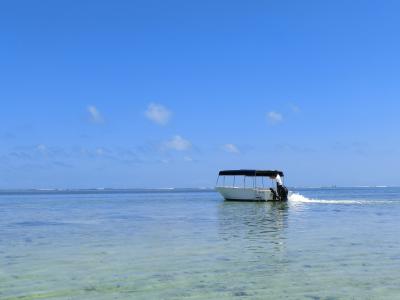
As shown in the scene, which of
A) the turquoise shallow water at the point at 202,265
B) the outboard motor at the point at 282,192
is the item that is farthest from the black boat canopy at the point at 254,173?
the turquoise shallow water at the point at 202,265

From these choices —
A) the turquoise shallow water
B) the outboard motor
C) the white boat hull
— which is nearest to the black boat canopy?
the outboard motor

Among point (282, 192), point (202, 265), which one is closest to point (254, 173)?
point (282, 192)

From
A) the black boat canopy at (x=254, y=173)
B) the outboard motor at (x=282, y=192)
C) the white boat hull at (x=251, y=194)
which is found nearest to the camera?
the white boat hull at (x=251, y=194)

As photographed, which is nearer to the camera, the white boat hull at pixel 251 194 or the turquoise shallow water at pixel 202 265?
the turquoise shallow water at pixel 202 265

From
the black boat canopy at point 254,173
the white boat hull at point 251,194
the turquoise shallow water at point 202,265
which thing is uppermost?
the black boat canopy at point 254,173

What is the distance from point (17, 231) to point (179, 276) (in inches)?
607

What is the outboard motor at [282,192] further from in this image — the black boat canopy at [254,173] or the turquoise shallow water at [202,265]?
the turquoise shallow water at [202,265]

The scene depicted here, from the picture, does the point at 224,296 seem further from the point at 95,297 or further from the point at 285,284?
the point at 95,297

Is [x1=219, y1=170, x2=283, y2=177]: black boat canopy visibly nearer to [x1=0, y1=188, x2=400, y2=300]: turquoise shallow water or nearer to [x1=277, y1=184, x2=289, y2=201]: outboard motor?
[x1=277, y1=184, x2=289, y2=201]: outboard motor

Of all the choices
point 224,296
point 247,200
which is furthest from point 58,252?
point 247,200

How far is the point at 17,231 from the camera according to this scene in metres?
25.3

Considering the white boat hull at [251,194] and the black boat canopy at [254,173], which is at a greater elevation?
the black boat canopy at [254,173]

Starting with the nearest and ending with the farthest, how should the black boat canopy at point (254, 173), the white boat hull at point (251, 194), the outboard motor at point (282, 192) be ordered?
the white boat hull at point (251, 194) → the outboard motor at point (282, 192) → the black boat canopy at point (254, 173)

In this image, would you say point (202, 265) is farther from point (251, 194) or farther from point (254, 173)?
point (254, 173)
